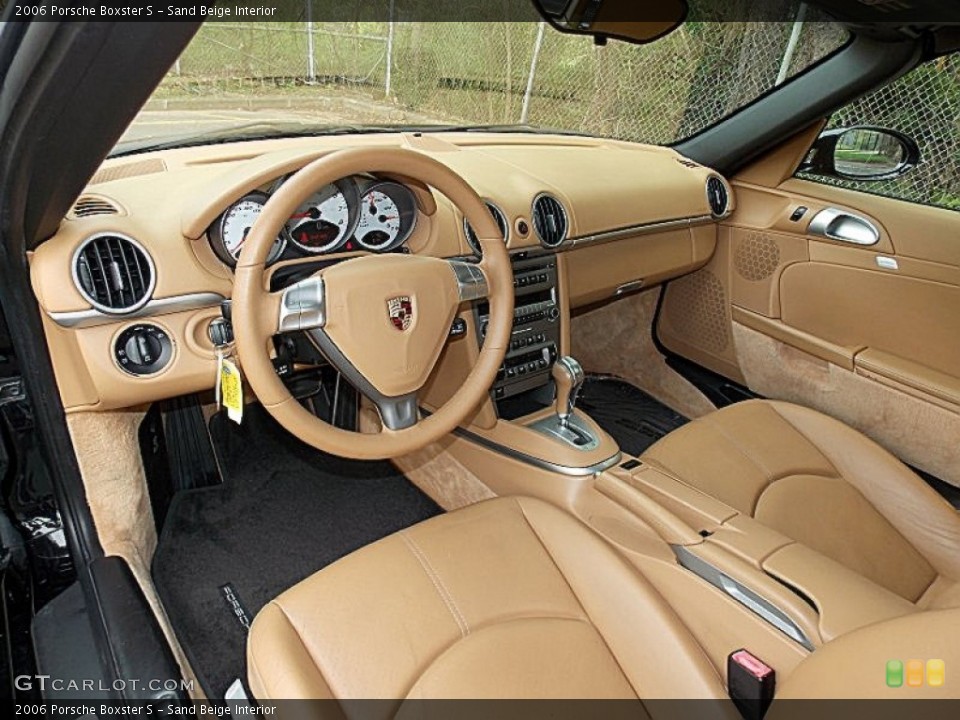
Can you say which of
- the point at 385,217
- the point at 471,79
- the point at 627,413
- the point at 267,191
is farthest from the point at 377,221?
the point at 627,413

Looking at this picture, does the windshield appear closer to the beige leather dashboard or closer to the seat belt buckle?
the beige leather dashboard

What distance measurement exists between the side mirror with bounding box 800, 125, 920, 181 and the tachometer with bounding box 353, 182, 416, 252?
1471 mm

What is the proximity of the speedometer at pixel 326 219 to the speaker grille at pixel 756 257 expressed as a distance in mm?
1503

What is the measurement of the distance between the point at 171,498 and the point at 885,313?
2.14m

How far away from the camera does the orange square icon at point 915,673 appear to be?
0.69 metres

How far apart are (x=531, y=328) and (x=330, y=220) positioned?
0.69 metres

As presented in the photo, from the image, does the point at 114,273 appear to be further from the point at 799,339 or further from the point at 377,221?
the point at 799,339

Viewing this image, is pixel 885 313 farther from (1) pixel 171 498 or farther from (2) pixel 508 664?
(1) pixel 171 498

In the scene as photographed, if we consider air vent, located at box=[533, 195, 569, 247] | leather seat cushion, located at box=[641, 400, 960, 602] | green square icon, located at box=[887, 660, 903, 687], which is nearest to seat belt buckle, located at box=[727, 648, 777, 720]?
green square icon, located at box=[887, 660, 903, 687]

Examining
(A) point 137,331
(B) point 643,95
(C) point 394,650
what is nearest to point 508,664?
(C) point 394,650

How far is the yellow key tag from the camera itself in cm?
131

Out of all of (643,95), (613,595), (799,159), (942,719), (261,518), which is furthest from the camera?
(643,95)

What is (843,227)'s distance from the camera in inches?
84.4

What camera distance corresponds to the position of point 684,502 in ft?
4.93
